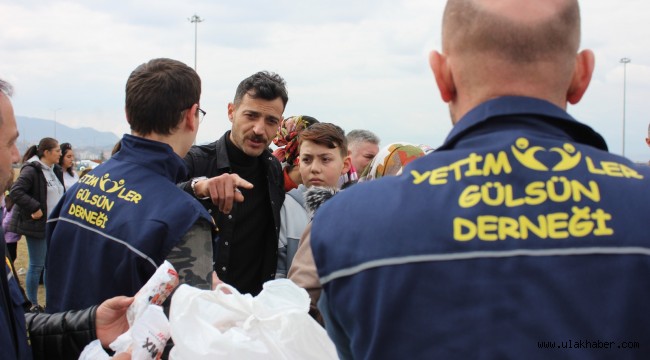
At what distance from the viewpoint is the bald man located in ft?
Result: 4.07

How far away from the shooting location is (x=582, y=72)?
1.52 m

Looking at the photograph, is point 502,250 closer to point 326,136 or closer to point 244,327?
point 244,327

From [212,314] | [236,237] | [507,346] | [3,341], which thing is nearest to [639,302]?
[507,346]

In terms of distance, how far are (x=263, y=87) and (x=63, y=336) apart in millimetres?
2196

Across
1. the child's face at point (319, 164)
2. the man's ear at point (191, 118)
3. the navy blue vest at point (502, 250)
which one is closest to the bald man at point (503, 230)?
the navy blue vest at point (502, 250)

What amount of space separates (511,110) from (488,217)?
11.5 inches

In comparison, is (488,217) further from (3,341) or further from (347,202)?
(3,341)

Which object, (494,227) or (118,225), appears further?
(118,225)

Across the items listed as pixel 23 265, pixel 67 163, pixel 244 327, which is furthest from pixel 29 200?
pixel 244 327

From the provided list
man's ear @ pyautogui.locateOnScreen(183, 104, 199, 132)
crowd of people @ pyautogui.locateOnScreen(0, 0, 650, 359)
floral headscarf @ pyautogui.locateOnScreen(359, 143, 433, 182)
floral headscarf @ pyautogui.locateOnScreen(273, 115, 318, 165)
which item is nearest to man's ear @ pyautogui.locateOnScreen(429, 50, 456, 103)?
crowd of people @ pyautogui.locateOnScreen(0, 0, 650, 359)

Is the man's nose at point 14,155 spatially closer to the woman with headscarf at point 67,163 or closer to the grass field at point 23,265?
the grass field at point 23,265

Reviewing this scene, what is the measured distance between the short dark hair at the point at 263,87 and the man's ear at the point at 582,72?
262cm

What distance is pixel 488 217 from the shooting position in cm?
127

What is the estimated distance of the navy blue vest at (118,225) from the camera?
90.2 inches
